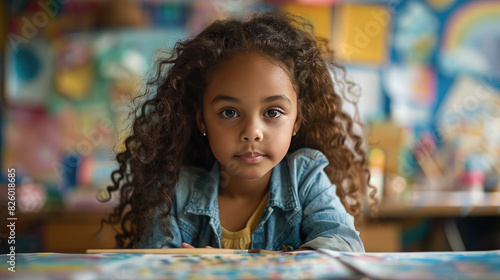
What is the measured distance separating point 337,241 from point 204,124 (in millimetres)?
388

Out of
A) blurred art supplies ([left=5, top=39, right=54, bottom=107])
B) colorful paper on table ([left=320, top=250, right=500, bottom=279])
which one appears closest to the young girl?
colorful paper on table ([left=320, top=250, right=500, bottom=279])

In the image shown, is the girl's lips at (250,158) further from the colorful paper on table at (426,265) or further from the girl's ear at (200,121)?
the colorful paper on table at (426,265)

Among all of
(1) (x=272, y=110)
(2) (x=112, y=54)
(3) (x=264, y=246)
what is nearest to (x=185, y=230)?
(3) (x=264, y=246)

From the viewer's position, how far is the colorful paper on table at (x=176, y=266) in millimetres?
554

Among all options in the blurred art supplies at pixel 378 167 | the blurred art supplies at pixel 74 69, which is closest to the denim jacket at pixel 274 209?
the blurred art supplies at pixel 378 167

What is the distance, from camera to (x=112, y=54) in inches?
102

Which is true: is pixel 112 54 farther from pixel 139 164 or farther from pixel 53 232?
pixel 139 164

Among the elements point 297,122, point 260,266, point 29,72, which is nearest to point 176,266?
point 260,266

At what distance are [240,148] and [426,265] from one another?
43 cm

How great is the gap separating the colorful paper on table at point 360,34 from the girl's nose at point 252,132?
6.10 feet

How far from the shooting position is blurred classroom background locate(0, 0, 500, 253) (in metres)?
2.58

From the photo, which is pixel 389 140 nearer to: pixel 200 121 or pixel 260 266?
pixel 200 121

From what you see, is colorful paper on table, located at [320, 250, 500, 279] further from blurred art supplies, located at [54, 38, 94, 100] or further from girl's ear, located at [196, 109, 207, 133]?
blurred art supplies, located at [54, 38, 94, 100]

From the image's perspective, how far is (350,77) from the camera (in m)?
2.49
